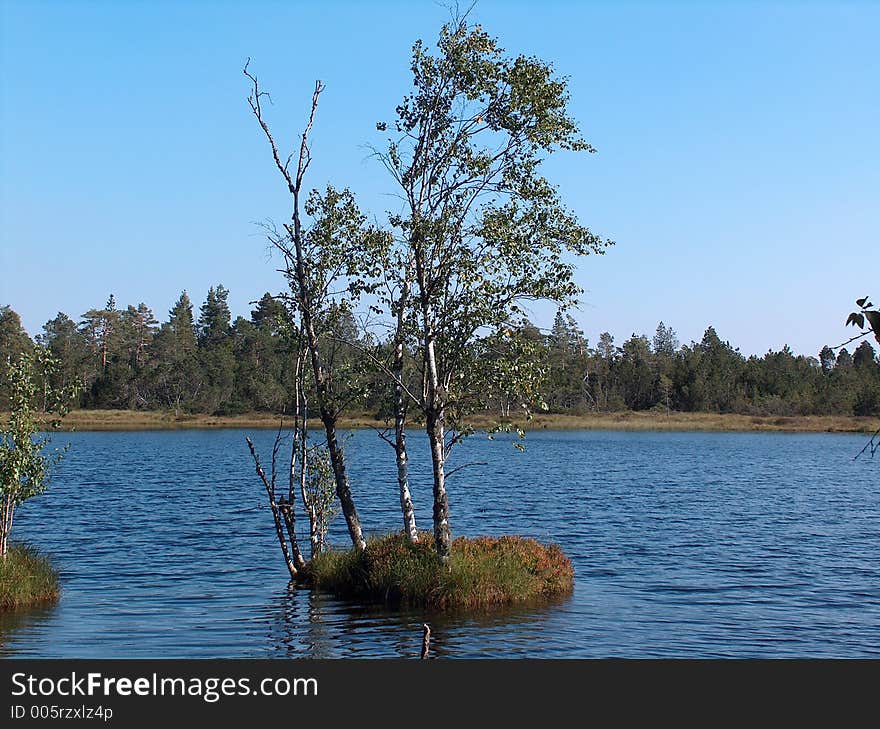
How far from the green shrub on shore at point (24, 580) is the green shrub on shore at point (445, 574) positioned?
269 inches

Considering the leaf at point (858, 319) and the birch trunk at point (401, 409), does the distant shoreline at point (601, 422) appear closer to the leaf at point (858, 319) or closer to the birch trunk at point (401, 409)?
the birch trunk at point (401, 409)

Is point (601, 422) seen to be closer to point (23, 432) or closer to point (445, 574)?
point (445, 574)

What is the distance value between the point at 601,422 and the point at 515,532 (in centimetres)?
11397

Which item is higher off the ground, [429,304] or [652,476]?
[429,304]

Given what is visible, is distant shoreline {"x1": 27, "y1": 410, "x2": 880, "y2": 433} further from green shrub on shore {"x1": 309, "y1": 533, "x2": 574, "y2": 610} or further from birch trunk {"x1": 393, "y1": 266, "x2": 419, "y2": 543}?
birch trunk {"x1": 393, "y1": 266, "x2": 419, "y2": 543}

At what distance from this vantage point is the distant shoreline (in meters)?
136

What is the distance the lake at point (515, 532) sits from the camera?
66.4ft

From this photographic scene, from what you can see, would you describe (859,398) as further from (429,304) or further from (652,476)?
(429,304)

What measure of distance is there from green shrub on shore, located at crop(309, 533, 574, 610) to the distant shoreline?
106009 mm

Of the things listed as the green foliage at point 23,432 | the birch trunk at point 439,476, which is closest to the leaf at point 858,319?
the birch trunk at point 439,476

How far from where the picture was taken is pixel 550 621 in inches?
861
